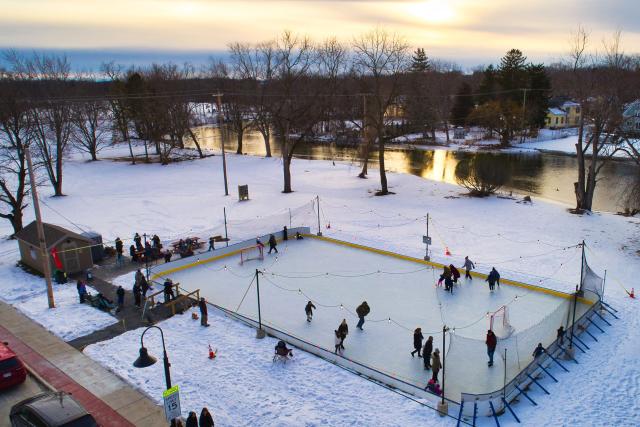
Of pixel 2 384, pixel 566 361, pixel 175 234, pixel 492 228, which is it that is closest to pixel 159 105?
pixel 175 234

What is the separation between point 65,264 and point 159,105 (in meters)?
43.5

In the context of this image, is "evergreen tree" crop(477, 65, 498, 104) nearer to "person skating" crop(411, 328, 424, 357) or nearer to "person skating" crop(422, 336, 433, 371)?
"person skating" crop(411, 328, 424, 357)

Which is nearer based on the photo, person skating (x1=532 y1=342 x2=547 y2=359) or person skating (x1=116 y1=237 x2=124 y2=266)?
person skating (x1=532 y1=342 x2=547 y2=359)

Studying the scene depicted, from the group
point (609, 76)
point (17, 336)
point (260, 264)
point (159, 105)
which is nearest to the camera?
point (17, 336)

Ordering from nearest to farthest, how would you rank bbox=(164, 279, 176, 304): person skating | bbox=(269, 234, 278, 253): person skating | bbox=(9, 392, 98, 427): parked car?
bbox=(9, 392, 98, 427): parked car
bbox=(164, 279, 176, 304): person skating
bbox=(269, 234, 278, 253): person skating

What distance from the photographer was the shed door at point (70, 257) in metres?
22.7

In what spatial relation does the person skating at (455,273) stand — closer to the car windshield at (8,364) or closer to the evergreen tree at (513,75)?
the car windshield at (8,364)

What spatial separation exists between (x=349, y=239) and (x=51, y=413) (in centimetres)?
1899

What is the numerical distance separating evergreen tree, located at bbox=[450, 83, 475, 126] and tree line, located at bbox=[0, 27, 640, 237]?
0.19 m

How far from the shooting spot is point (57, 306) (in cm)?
1936

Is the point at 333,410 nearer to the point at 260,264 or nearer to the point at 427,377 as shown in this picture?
the point at 427,377

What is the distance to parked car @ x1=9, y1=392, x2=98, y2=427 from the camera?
10602 mm

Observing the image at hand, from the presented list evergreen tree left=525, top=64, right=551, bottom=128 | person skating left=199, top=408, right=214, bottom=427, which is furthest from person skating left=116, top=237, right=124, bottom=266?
evergreen tree left=525, top=64, right=551, bottom=128

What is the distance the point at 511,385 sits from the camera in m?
13.1
